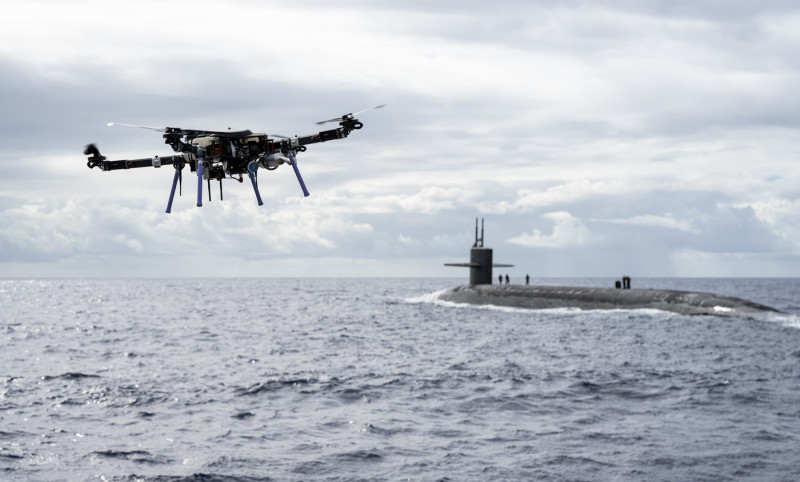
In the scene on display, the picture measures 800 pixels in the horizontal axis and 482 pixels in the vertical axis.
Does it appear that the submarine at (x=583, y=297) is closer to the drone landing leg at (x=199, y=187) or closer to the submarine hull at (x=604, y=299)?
the submarine hull at (x=604, y=299)

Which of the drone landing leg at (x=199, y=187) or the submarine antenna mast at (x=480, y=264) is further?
the submarine antenna mast at (x=480, y=264)

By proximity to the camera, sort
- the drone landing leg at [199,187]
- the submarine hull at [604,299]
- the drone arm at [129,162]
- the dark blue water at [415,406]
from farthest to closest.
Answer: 1. the submarine hull at [604,299]
2. the dark blue water at [415,406]
3. the drone arm at [129,162]
4. the drone landing leg at [199,187]

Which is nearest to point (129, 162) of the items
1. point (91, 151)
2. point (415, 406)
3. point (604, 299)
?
point (91, 151)

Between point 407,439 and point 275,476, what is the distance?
245 inches

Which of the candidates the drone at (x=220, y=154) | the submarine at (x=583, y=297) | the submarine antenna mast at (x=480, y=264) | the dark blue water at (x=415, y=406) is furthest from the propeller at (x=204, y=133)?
the submarine antenna mast at (x=480, y=264)

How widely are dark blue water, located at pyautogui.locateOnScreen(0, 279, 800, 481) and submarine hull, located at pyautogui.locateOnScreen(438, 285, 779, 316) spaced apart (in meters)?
5.01

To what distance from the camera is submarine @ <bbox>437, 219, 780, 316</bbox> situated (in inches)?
2758

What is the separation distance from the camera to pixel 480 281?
9550 centimetres

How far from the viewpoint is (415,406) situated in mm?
34969

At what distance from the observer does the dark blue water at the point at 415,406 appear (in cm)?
2642

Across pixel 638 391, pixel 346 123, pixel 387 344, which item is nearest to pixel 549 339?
pixel 387 344

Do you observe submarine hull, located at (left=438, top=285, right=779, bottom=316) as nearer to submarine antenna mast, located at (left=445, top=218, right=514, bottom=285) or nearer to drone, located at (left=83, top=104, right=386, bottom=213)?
submarine antenna mast, located at (left=445, top=218, right=514, bottom=285)

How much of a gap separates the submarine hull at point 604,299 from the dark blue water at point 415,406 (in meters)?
5.01

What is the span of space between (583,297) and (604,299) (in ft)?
8.94
